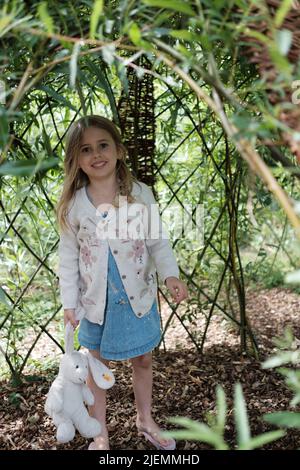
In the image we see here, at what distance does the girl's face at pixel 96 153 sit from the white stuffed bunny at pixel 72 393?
413mm

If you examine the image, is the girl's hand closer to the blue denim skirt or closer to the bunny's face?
the blue denim skirt

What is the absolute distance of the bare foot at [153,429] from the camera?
1638 mm

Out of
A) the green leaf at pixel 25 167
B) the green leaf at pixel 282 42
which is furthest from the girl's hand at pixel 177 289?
the green leaf at pixel 282 42

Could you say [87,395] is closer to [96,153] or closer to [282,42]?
[96,153]

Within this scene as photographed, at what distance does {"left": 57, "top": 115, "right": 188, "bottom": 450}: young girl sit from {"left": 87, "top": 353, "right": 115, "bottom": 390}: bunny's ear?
0.23ft

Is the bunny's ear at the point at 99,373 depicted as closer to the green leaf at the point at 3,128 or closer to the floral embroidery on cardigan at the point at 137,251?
the floral embroidery on cardigan at the point at 137,251

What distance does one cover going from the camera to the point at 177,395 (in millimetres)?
2004

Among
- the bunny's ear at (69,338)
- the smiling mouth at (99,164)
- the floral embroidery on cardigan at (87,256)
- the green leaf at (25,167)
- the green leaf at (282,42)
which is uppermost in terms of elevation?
the smiling mouth at (99,164)

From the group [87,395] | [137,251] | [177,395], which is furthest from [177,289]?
[177,395]

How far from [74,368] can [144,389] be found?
0.94ft

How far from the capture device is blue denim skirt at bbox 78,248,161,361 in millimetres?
1599

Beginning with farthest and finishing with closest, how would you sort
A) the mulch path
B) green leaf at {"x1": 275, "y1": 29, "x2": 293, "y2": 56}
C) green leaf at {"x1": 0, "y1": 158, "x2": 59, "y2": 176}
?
the mulch path < green leaf at {"x1": 0, "y1": 158, "x2": 59, "y2": 176} < green leaf at {"x1": 275, "y1": 29, "x2": 293, "y2": 56}

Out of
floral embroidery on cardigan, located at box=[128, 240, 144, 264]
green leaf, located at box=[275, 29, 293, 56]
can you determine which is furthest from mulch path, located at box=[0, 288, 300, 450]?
green leaf, located at box=[275, 29, 293, 56]

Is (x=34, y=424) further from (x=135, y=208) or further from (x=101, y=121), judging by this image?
(x=101, y=121)
